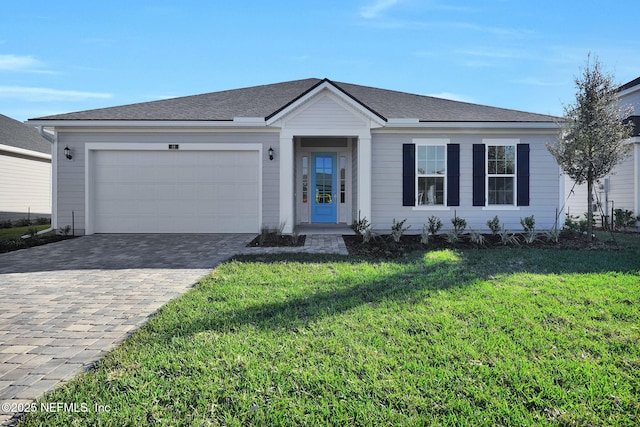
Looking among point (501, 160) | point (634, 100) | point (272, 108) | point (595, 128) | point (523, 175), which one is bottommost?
point (523, 175)

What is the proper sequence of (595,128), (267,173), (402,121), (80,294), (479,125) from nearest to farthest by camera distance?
(80,294) < (595,128) < (402,121) < (479,125) < (267,173)

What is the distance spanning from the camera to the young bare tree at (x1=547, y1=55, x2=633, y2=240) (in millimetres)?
8844

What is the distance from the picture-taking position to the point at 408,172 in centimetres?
1110

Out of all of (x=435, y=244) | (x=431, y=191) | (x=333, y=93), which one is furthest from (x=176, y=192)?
(x=431, y=191)

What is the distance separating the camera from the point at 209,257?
7.63m

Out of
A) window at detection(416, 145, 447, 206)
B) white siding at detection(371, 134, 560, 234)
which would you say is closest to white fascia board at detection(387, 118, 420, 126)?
white siding at detection(371, 134, 560, 234)

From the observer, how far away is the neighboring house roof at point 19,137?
15961 mm

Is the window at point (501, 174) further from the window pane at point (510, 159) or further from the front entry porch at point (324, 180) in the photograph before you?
the front entry porch at point (324, 180)

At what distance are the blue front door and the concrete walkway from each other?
3.60 meters

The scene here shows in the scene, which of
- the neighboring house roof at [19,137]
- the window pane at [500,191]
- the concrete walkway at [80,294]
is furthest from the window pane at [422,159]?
the neighboring house roof at [19,137]

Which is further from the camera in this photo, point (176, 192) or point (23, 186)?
point (23, 186)

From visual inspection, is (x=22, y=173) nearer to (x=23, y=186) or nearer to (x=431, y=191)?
(x=23, y=186)

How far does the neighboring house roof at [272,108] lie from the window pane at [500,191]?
1767mm

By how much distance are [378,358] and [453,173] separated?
9.17m
